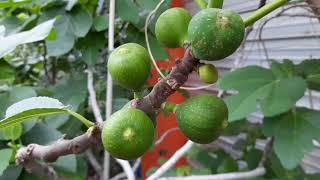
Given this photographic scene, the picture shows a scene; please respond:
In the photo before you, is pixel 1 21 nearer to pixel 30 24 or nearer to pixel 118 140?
pixel 30 24

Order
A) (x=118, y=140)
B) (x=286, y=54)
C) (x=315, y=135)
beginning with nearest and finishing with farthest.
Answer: (x=118, y=140) < (x=315, y=135) < (x=286, y=54)

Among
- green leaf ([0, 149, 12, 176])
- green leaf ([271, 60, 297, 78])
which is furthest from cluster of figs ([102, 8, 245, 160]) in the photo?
green leaf ([271, 60, 297, 78])

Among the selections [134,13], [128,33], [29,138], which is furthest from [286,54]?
[29,138]

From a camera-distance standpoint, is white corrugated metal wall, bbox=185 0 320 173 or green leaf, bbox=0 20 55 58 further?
white corrugated metal wall, bbox=185 0 320 173

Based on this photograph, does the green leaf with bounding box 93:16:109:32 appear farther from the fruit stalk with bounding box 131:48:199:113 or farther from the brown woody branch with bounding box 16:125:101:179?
the fruit stalk with bounding box 131:48:199:113

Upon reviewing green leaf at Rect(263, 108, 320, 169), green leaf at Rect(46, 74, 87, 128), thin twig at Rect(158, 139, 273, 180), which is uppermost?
green leaf at Rect(263, 108, 320, 169)

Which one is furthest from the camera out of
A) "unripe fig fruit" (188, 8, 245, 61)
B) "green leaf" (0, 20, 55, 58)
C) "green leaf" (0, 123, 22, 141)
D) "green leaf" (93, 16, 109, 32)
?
"green leaf" (93, 16, 109, 32)
